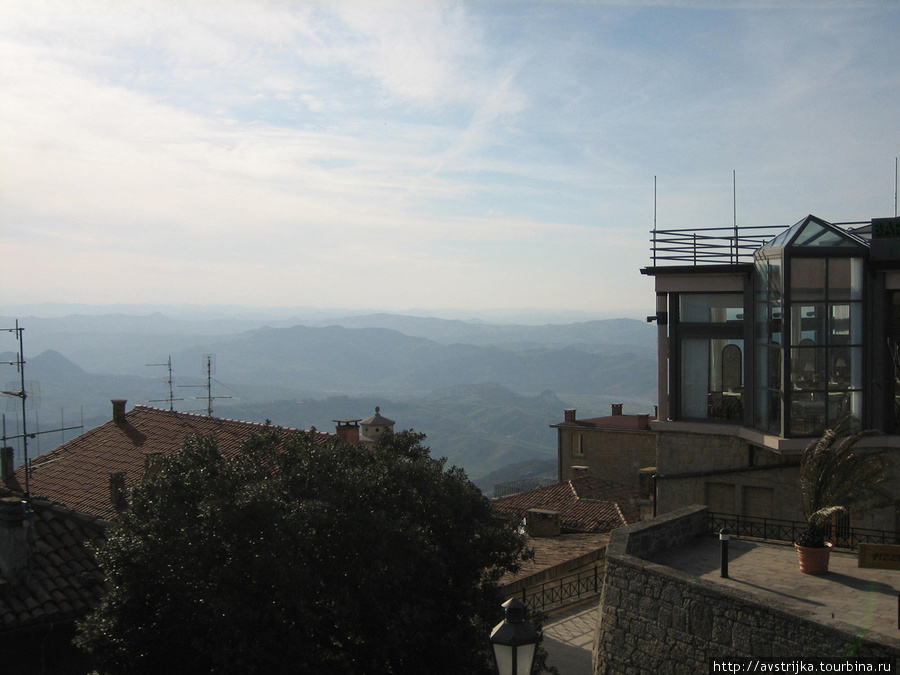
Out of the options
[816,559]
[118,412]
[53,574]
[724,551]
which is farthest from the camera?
[118,412]

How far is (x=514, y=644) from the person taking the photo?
21.8 ft

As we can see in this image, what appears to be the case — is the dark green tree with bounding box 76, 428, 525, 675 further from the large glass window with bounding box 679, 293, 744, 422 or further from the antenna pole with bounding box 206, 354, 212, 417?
the antenna pole with bounding box 206, 354, 212, 417

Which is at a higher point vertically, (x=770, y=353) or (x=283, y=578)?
(x=770, y=353)

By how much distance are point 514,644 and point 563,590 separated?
12.5 m

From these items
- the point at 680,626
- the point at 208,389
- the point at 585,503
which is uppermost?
the point at 208,389

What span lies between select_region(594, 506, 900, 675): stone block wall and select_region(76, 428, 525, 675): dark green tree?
199 centimetres

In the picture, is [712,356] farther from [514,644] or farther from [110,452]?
[110,452]

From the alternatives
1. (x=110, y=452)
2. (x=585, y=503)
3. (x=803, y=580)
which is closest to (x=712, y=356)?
(x=803, y=580)

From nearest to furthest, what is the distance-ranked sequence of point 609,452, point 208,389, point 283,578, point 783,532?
point 283,578 → point 783,532 → point 208,389 → point 609,452

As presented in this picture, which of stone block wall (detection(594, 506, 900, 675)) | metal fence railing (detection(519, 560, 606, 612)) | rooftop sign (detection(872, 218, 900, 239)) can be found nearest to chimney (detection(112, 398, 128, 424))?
metal fence railing (detection(519, 560, 606, 612))

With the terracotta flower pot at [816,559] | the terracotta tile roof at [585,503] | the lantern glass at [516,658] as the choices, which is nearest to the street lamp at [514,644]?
the lantern glass at [516,658]

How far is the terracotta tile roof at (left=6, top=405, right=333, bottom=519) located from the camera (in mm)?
24688

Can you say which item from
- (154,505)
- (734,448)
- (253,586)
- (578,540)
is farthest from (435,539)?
(578,540)

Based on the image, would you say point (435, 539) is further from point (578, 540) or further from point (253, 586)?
point (578, 540)
